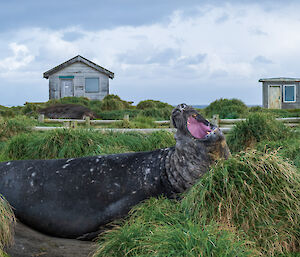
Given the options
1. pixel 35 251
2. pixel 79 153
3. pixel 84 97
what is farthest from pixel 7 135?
pixel 84 97

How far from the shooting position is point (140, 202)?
386 centimetres

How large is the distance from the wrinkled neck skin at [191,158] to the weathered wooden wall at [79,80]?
23327 mm

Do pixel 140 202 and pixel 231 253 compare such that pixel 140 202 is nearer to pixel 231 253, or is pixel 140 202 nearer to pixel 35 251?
pixel 35 251

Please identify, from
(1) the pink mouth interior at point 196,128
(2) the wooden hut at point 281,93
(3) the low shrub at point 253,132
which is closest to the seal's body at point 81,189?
(1) the pink mouth interior at point 196,128

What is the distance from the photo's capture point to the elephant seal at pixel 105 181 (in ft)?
12.2

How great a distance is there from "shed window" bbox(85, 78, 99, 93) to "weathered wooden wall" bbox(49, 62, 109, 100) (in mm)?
219

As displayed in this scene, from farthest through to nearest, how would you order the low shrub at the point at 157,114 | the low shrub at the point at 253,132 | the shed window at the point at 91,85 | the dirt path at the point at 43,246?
1. the shed window at the point at 91,85
2. the low shrub at the point at 157,114
3. the low shrub at the point at 253,132
4. the dirt path at the point at 43,246

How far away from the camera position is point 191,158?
375 centimetres

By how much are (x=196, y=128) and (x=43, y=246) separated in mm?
1958

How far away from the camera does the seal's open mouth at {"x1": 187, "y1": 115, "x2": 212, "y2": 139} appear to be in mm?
3711

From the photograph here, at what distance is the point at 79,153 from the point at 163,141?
1876 mm

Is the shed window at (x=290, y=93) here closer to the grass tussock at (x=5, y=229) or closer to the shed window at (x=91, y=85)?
the shed window at (x=91, y=85)

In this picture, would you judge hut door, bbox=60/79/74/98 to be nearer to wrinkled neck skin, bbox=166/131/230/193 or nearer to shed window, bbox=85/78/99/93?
shed window, bbox=85/78/99/93

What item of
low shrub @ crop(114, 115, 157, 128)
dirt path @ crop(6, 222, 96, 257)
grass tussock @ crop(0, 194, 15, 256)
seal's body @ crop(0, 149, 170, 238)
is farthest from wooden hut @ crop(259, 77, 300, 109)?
grass tussock @ crop(0, 194, 15, 256)
